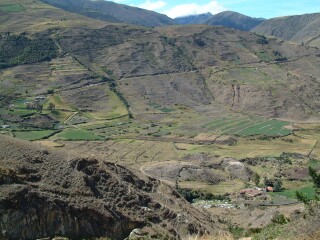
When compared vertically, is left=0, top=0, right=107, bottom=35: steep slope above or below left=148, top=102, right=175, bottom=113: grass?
above

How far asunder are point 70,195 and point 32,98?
307 ft

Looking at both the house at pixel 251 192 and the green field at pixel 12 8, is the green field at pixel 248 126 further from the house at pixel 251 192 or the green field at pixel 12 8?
the green field at pixel 12 8

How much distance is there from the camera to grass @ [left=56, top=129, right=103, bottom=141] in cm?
9506

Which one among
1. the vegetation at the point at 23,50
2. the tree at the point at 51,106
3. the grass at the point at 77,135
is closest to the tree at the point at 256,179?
the grass at the point at 77,135

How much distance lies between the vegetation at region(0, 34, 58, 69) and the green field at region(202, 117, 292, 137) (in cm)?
6191

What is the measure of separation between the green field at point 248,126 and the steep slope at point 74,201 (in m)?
67.6

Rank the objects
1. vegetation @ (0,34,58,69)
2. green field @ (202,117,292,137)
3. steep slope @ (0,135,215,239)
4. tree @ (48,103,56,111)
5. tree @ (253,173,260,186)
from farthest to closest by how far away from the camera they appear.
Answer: vegetation @ (0,34,58,69)
tree @ (48,103,56,111)
green field @ (202,117,292,137)
tree @ (253,173,260,186)
steep slope @ (0,135,215,239)

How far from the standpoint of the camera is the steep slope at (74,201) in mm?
26225

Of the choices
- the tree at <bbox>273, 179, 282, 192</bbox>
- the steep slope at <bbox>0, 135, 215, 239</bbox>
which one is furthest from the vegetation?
the steep slope at <bbox>0, 135, 215, 239</bbox>

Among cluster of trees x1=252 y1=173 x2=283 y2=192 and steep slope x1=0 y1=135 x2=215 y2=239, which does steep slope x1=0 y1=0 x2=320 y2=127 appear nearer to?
cluster of trees x1=252 y1=173 x2=283 y2=192

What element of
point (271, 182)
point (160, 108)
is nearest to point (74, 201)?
point (271, 182)

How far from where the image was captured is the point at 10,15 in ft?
573

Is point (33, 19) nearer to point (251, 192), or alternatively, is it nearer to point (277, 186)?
point (277, 186)

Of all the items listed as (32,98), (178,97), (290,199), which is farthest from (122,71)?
(290,199)
